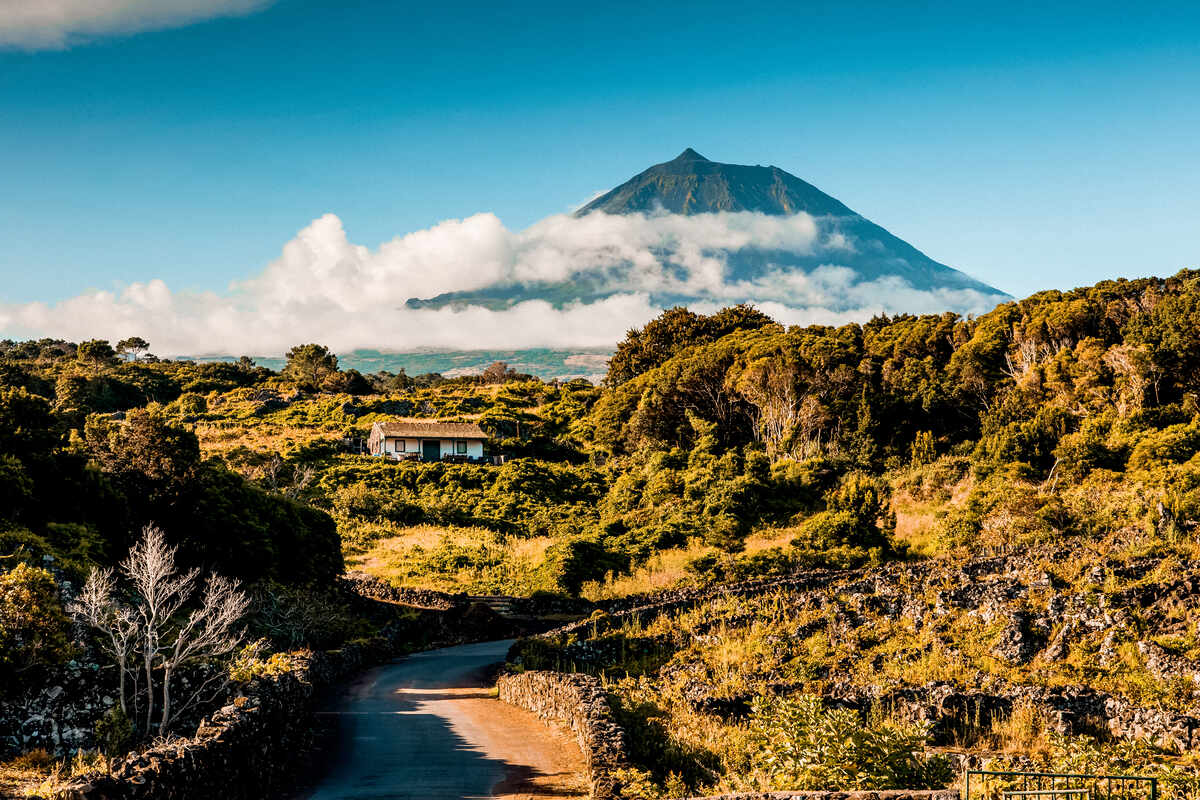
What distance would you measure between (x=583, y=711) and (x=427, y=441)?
45.0 m

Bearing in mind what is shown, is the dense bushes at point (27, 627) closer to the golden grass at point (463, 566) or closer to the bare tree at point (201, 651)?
the bare tree at point (201, 651)

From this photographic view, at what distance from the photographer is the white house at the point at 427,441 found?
2280 inches

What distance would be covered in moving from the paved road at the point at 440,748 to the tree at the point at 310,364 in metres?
74.0

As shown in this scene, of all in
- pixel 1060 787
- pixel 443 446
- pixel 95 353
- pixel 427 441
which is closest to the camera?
pixel 1060 787

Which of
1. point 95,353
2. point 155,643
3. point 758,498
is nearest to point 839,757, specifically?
point 155,643

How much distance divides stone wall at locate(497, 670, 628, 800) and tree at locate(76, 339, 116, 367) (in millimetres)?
78110

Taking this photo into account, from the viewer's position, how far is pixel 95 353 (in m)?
84.0

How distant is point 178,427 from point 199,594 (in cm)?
574

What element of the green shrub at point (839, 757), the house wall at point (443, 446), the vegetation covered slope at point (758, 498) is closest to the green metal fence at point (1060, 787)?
the green shrub at point (839, 757)

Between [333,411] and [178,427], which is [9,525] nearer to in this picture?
[178,427]

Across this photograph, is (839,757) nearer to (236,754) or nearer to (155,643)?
(236,754)

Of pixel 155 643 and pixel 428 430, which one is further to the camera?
pixel 428 430

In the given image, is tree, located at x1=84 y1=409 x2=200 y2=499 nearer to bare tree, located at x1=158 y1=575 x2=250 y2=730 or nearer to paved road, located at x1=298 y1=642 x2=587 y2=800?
paved road, located at x1=298 y1=642 x2=587 y2=800

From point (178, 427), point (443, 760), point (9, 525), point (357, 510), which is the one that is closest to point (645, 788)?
point (443, 760)
